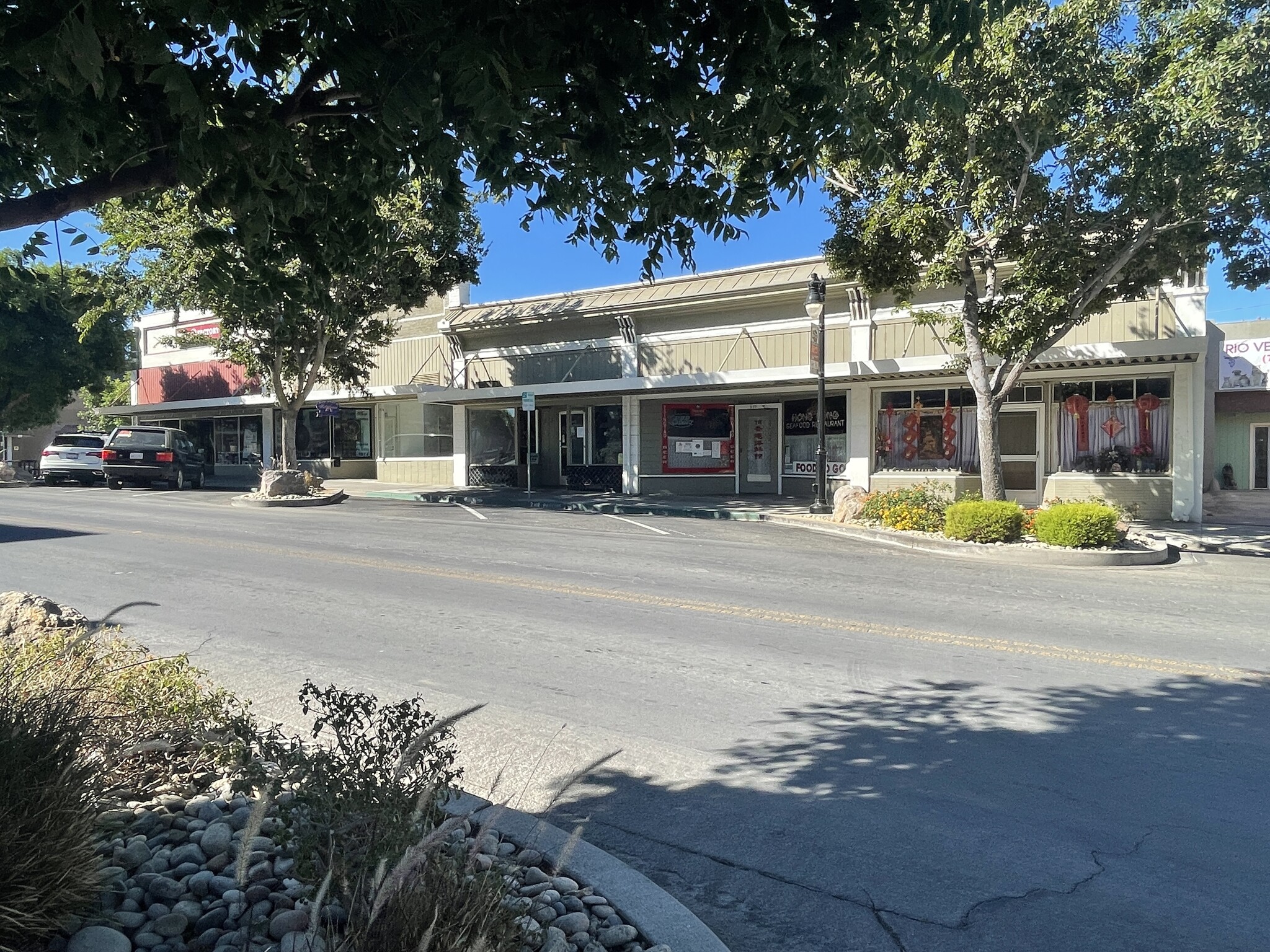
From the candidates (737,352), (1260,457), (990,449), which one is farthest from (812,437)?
(1260,457)

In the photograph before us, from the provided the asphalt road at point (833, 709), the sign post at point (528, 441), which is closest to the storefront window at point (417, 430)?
the sign post at point (528, 441)

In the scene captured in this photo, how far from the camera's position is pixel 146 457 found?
26.4 meters

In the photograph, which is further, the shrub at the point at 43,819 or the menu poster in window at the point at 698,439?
the menu poster in window at the point at 698,439

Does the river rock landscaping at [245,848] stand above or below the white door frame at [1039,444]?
below

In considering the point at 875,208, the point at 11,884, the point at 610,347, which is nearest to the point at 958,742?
the point at 11,884

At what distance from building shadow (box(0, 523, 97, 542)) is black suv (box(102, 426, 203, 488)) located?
1154 cm

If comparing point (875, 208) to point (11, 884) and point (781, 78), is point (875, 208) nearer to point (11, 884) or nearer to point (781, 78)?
point (781, 78)

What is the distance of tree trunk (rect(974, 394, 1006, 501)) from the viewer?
49.7 feet

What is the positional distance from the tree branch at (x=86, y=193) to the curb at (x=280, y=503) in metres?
18.3

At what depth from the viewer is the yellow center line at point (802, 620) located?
6418mm

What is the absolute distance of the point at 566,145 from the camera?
4656 millimetres

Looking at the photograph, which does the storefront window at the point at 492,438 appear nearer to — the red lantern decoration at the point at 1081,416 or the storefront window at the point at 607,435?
the storefront window at the point at 607,435

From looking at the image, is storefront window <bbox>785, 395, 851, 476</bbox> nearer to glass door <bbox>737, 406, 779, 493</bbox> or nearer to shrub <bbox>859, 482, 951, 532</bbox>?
glass door <bbox>737, 406, 779, 493</bbox>

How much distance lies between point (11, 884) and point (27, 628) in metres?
3.57
